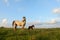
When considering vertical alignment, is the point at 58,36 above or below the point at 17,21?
below

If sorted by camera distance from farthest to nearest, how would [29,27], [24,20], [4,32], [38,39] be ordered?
[29,27] → [24,20] → [4,32] → [38,39]

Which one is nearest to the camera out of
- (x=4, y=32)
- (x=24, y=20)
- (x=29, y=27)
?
(x=4, y=32)

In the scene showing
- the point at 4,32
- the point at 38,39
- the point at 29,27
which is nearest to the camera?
the point at 38,39

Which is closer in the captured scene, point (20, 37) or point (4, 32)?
point (20, 37)

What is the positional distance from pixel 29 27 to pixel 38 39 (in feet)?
48.9

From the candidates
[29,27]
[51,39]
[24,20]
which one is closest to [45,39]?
[51,39]

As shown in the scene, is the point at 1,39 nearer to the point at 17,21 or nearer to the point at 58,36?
the point at 58,36

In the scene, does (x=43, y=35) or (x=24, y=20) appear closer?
(x=43, y=35)

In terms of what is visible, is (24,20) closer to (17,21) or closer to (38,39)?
(17,21)

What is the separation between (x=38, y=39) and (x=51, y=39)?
6.47ft

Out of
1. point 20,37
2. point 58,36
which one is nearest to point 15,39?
point 20,37

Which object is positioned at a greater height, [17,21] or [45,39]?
[17,21]

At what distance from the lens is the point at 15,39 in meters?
27.7

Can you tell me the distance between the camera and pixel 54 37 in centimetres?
2769
